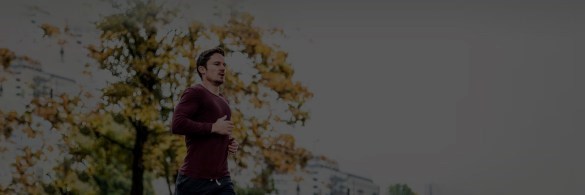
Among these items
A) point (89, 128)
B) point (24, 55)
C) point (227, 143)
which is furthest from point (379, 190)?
point (227, 143)

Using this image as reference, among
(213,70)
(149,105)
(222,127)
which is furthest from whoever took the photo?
(149,105)

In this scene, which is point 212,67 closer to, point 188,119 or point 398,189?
point 188,119

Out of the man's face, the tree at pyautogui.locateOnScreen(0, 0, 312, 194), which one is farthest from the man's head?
the tree at pyautogui.locateOnScreen(0, 0, 312, 194)

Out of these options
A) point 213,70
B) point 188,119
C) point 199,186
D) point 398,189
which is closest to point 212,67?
point 213,70

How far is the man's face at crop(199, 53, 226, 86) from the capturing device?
2680mm

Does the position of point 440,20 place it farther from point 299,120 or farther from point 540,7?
point 299,120

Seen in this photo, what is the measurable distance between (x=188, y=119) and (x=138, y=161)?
4.17 metres

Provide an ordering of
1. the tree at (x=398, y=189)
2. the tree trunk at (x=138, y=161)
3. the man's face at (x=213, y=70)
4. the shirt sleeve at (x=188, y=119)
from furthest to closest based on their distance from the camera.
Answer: the tree trunk at (x=138, y=161), the tree at (x=398, y=189), the man's face at (x=213, y=70), the shirt sleeve at (x=188, y=119)

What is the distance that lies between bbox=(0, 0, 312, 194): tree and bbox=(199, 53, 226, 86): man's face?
12.3 feet

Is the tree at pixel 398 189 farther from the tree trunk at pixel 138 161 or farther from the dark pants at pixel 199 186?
the dark pants at pixel 199 186

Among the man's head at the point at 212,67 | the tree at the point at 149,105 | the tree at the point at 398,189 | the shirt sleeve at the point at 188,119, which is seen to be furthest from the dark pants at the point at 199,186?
the tree at the point at 398,189

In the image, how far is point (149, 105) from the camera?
6.56m

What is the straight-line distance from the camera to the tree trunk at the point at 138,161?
21.3ft

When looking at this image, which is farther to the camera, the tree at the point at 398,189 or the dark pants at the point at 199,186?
the tree at the point at 398,189
